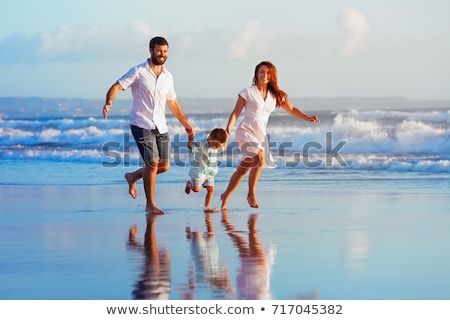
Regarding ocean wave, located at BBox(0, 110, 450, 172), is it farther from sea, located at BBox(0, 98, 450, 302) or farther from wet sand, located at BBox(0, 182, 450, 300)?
wet sand, located at BBox(0, 182, 450, 300)

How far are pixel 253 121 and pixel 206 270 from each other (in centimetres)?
404

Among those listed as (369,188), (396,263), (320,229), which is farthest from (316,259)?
(369,188)

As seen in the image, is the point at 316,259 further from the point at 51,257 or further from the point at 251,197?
the point at 251,197

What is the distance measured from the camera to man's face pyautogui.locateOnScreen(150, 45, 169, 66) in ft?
33.3

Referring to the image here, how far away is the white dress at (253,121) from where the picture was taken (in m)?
10.7

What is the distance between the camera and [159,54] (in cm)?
1018

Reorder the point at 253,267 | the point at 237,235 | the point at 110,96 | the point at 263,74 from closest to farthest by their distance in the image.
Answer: the point at 253,267
the point at 237,235
the point at 110,96
the point at 263,74

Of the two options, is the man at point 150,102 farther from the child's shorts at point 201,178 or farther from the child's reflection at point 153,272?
the child's reflection at point 153,272

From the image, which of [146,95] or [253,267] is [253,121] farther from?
[253,267]

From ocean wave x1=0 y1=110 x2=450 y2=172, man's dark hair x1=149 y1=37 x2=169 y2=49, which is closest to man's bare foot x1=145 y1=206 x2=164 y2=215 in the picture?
man's dark hair x1=149 y1=37 x2=169 y2=49

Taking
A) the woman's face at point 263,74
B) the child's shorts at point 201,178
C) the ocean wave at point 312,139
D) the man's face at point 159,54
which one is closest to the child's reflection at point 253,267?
the child's shorts at point 201,178

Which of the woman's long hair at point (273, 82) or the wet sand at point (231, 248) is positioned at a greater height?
the woman's long hair at point (273, 82)

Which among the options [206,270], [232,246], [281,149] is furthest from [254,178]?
[281,149]

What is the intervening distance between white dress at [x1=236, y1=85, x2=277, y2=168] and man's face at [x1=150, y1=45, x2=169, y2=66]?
937mm
